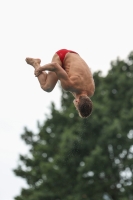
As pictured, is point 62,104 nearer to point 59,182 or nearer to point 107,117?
point 107,117

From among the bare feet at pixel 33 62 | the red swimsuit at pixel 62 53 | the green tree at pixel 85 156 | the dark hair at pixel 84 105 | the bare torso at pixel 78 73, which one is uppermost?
the green tree at pixel 85 156

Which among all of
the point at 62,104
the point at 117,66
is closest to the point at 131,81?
the point at 117,66

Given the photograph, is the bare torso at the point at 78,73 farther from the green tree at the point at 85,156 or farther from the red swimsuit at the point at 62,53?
the green tree at the point at 85,156

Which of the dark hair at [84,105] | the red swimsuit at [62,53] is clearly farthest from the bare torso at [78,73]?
the dark hair at [84,105]

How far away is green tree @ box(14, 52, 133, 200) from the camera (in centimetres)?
2900

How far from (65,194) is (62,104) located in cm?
842

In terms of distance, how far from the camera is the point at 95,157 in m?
28.4

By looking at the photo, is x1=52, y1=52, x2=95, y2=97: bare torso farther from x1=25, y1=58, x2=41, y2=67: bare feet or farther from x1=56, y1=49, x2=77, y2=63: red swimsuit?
x1=25, y1=58, x2=41, y2=67: bare feet

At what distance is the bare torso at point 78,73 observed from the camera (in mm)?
10641

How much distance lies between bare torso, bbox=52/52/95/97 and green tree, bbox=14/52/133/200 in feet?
57.8

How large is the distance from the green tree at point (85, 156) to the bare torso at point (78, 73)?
693 inches

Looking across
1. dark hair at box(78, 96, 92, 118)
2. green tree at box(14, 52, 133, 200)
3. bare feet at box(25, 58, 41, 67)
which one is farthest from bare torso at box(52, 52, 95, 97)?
green tree at box(14, 52, 133, 200)

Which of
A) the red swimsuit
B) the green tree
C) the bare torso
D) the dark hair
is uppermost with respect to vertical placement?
the green tree

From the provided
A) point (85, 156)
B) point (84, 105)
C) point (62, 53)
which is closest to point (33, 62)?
point (62, 53)
